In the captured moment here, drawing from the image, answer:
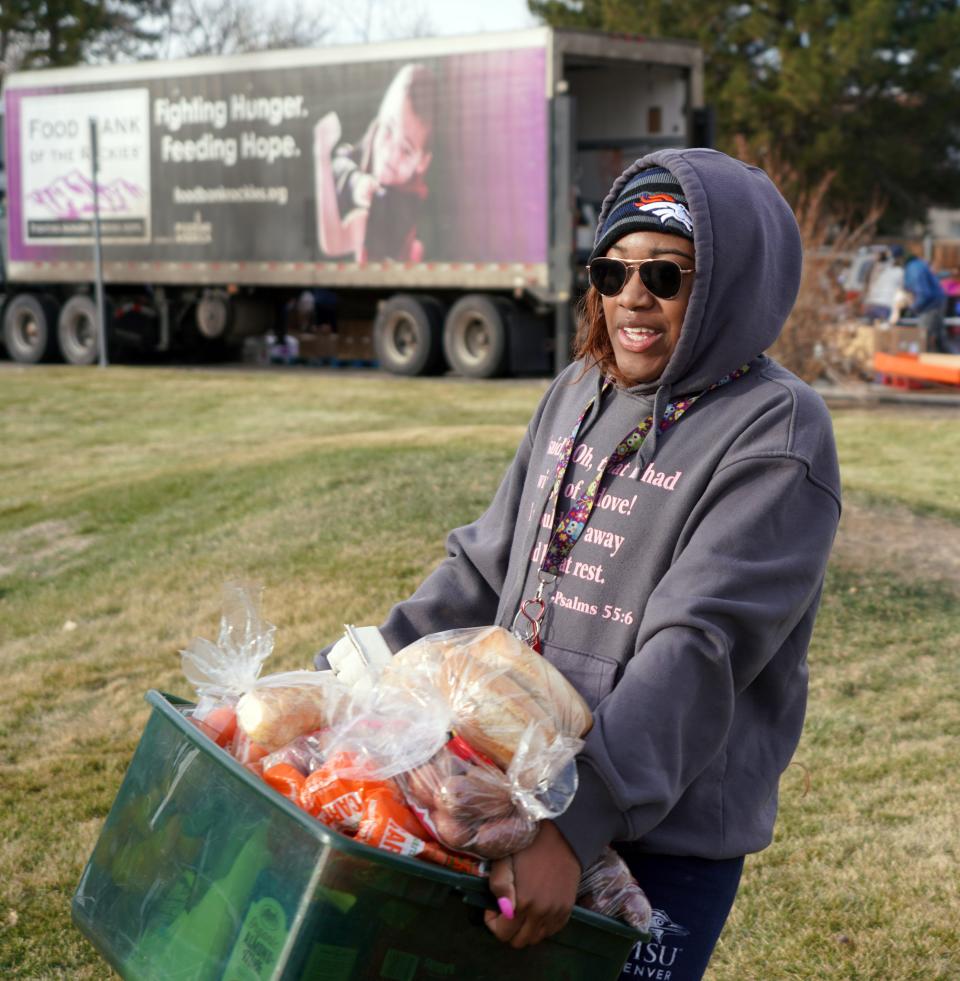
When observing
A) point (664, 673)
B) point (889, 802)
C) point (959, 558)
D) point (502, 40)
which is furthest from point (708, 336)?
point (502, 40)

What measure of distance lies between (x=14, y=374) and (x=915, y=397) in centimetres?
1098

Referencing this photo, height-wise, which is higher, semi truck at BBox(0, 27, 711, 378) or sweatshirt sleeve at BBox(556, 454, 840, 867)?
semi truck at BBox(0, 27, 711, 378)

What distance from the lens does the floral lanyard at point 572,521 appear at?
7.04ft

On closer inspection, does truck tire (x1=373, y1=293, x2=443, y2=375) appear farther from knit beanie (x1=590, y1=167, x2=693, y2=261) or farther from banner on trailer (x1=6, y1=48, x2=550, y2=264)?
knit beanie (x1=590, y1=167, x2=693, y2=261)

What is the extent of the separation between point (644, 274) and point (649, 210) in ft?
0.35

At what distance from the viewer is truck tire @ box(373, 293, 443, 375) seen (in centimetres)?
1766

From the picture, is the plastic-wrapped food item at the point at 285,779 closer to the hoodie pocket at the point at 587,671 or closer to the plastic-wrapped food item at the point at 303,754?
the plastic-wrapped food item at the point at 303,754

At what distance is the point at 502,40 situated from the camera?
16.4 meters

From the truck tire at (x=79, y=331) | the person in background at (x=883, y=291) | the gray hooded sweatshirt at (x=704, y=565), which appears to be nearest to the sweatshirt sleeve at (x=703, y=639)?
the gray hooded sweatshirt at (x=704, y=565)

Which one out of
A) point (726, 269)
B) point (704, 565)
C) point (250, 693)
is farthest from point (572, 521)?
point (250, 693)

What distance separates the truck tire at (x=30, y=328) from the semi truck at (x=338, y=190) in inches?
1.3

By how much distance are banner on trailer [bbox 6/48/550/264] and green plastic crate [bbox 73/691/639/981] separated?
14528 millimetres

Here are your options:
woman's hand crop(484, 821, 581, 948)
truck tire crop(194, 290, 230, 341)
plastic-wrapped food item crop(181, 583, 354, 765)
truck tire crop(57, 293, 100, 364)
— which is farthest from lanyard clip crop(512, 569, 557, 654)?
truck tire crop(57, 293, 100, 364)

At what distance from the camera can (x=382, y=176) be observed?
17.5 meters
